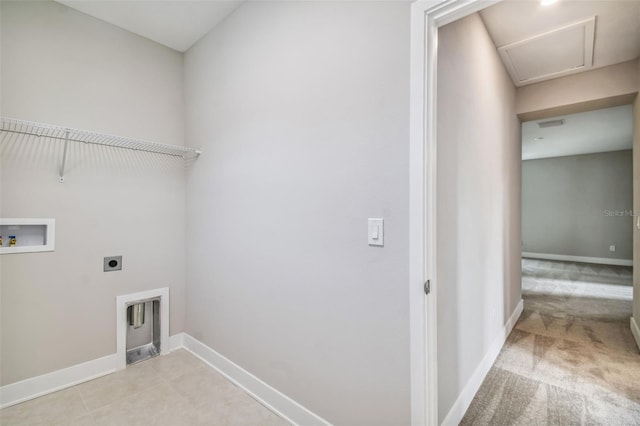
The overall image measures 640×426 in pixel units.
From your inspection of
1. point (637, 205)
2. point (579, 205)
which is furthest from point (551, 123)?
point (579, 205)

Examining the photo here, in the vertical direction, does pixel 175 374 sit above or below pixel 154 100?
below

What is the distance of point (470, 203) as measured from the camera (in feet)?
6.32

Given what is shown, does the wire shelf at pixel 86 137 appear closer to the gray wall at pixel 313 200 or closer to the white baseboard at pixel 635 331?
the gray wall at pixel 313 200

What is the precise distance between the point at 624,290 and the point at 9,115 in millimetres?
7347

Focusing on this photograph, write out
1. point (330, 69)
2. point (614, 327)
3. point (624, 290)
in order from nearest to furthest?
point (330, 69), point (614, 327), point (624, 290)

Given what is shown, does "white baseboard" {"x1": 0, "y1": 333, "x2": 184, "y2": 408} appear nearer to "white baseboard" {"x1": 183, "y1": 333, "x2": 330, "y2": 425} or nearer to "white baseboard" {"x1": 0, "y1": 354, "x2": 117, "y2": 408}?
"white baseboard" {"x1": 0, "y1": 354, "x2": 117, "y2": 408}

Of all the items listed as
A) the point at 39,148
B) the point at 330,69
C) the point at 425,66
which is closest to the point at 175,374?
the point at 39,148

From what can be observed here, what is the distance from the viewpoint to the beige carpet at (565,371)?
1.74 meters

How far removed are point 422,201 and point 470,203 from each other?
92 cm

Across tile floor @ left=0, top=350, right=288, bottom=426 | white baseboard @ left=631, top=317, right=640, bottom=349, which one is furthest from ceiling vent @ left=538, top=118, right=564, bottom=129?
tile floor @ left=0, top=350, right=288, bottom=426

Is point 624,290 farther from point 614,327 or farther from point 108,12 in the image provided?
point 108,12

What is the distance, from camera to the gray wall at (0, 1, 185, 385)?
188 cm

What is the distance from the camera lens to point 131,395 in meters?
1.92

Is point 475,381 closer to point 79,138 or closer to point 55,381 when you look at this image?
point 55,381
